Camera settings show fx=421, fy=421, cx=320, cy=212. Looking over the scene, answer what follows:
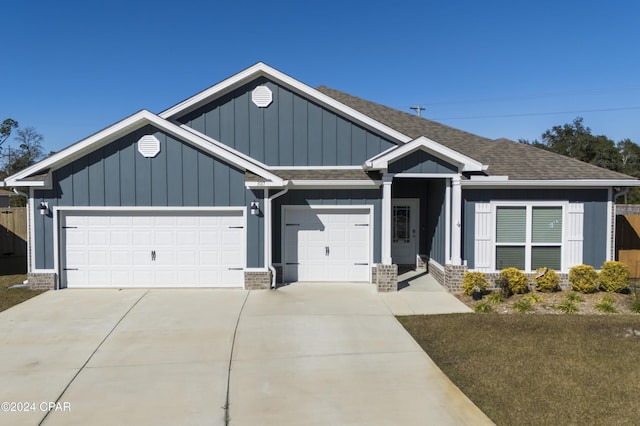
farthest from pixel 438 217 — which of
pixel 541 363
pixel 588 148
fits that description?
pixel 588 148

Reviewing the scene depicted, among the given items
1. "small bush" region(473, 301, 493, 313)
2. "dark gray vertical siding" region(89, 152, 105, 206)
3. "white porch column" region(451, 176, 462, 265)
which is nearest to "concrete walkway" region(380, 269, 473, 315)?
"small bush" region(473, 301, 493, 313)

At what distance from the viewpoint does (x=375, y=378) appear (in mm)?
5789

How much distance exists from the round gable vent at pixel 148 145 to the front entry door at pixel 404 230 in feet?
24.9

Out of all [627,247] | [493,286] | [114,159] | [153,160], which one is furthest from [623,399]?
[114,159]

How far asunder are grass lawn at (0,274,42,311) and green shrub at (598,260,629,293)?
46.7ft

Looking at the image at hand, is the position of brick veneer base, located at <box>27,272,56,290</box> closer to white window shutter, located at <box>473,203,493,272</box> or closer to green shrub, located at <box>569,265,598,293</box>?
white window shutter, located at <box>473,203,493,272</box>

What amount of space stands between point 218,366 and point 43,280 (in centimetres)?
741

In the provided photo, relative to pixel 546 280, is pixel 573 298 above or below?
below

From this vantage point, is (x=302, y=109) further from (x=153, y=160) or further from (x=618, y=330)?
(x=618, y=330)

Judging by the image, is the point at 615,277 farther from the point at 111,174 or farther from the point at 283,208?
the point at 111,174

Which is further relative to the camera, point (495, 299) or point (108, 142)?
point (108, 142)

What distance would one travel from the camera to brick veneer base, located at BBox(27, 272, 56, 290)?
10898 millimetres

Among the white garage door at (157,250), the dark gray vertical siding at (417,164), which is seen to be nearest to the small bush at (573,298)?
the dark gray vertical siding at (417,164)

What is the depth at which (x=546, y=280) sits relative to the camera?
10.7 meters
